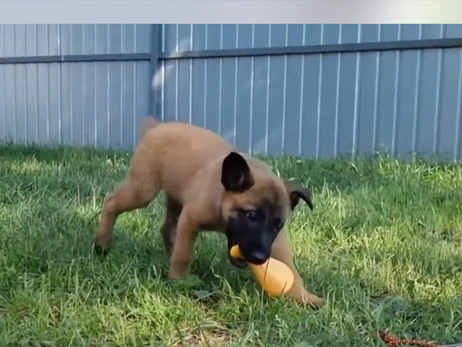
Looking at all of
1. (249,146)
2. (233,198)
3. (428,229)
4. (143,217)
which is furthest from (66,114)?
(233,198)

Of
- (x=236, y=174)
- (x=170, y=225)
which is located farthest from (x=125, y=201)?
(x=236, y=174)

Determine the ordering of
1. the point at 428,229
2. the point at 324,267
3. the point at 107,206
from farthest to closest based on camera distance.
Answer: the point at 428,229 → the point at 107,206 → the point at 324,267

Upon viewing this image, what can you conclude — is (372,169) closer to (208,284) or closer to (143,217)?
(143,217)

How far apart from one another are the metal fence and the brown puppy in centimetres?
472

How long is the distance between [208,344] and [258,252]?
0.44 metres

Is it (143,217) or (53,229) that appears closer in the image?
(53,229)

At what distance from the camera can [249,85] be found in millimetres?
9117

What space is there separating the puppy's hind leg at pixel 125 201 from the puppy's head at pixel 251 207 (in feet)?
2.16

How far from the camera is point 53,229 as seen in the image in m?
3.74

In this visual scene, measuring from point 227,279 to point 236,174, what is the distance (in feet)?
1.65

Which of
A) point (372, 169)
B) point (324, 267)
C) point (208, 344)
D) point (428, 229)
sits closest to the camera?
point (208, 344)

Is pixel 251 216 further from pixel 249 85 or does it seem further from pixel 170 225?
pixel 249 85

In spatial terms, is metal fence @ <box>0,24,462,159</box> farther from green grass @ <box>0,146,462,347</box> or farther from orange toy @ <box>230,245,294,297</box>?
orange toy @ <box>230,245,294,297</box>

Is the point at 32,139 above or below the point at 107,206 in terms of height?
Result: below
